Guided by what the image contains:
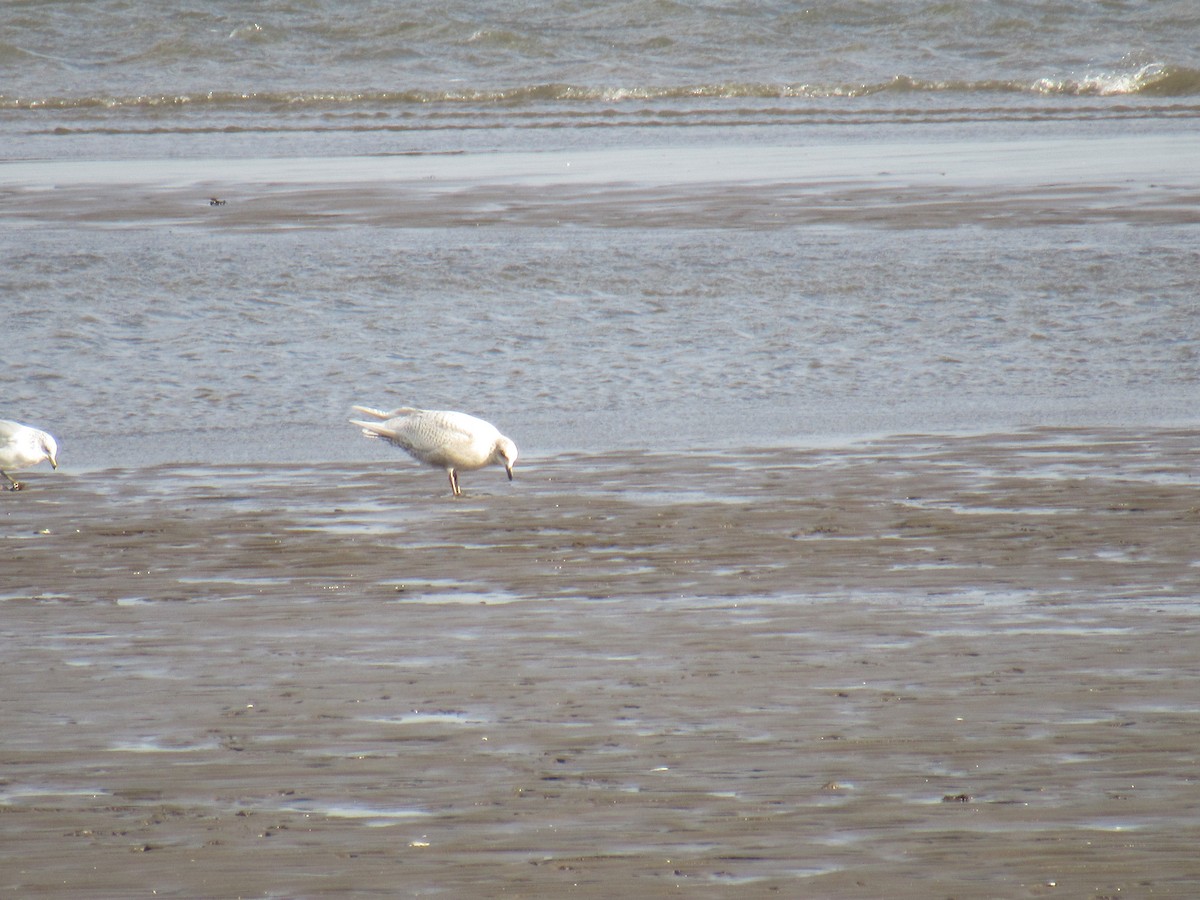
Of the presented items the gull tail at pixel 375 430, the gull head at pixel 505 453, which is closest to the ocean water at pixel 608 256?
the gull tail at pixel 375 430

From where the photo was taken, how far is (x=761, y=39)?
A: 30.9m

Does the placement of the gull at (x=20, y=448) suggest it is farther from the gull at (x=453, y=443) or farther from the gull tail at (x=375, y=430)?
the gull at (x=453, y=443)

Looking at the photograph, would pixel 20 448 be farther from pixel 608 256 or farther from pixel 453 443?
pixel 608 256

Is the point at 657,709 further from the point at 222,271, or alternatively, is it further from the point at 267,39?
the point at 267,39

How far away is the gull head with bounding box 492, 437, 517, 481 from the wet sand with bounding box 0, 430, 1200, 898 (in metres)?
0.16

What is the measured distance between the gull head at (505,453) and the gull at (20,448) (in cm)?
176

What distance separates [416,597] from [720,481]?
1852 millimetres

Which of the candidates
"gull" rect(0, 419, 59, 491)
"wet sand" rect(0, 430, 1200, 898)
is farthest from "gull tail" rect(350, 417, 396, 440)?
"gull" rect(0, 419, 59, 491)

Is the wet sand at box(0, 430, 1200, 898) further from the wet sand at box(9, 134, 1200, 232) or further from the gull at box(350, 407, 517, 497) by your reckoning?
the wet sand at box(9, 134, 1200, 232)

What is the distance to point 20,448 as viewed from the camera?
7.05m

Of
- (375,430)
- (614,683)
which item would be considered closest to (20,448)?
(375,430)

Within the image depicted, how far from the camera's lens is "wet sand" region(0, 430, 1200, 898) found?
3.27 m

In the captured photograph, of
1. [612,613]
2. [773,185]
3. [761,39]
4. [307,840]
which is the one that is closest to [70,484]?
[612,613]

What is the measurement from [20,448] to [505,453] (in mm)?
1848
